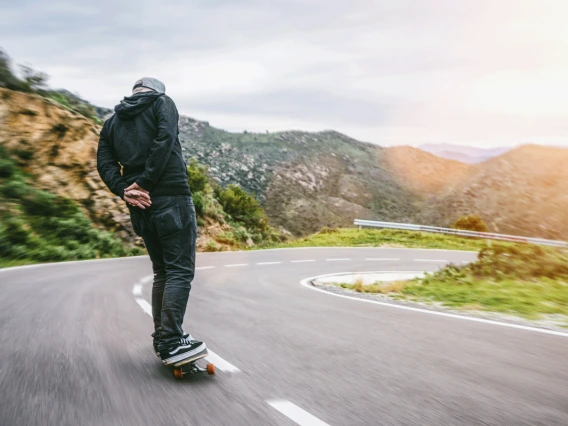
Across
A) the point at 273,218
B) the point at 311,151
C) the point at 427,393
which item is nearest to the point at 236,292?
the point at 427,393

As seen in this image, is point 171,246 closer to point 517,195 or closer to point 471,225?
point 471,225

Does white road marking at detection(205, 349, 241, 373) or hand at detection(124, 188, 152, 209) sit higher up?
hand at detection(124, 188, 152, 209)

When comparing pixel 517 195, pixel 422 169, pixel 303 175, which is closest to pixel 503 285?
pixel 517 195

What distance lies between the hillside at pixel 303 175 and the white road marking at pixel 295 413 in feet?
190

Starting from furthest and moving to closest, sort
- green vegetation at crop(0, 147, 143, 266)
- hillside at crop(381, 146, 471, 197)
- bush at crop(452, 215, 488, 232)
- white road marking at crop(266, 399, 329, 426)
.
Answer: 1. hillside at crop(381, 146, 471, 197)
2. bush at crop(452, 215, 488, 232)
3. green vegetation at crop(0, 147, 143, 266)
4. white road marking at crop(266, 399, 329, 426)

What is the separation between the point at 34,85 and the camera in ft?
78.7

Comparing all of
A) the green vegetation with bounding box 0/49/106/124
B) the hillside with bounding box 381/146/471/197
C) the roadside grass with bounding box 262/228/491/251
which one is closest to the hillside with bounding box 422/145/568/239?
the hillside with bounding box 381/146/471/197

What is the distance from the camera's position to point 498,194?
2886 inches

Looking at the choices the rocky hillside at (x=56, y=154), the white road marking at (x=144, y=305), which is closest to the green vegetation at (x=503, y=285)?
the white road marking at (x=144, y=305)

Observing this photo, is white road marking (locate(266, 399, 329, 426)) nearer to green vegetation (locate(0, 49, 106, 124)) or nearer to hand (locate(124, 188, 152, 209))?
hand (locate(124, 188, 152, 209))

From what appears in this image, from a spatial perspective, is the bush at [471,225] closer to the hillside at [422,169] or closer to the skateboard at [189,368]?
the skateboard at [189,368]

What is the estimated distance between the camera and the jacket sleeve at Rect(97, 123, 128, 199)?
4094 mm

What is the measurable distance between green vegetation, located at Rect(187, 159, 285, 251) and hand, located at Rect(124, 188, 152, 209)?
1983 centimetres

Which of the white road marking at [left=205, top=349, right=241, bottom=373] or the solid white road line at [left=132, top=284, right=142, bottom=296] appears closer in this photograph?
the white road marking at [left=205, top=349, right=241, bottom=373]
